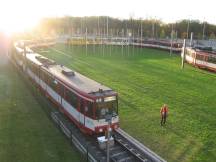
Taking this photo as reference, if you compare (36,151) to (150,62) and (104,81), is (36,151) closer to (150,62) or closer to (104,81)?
(104,81)

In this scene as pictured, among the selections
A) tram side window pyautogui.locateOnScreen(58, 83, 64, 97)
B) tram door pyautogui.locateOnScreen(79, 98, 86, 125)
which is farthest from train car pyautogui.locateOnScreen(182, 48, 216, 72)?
tram door pyautogui.locateOnScreen(79, 98, 86, 125)

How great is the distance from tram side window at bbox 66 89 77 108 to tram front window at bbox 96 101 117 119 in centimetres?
238

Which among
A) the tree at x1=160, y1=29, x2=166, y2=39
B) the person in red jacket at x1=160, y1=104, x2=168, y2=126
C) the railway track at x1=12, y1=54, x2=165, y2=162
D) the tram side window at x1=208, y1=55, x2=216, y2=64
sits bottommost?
the railway track at x1=12, y1=54, x2=165, y2=162

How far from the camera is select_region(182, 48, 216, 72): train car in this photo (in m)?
46.8

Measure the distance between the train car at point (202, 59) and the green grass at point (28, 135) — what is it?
2876cm

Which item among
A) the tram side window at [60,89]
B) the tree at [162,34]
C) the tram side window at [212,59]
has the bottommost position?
the tram side window at [60,89]

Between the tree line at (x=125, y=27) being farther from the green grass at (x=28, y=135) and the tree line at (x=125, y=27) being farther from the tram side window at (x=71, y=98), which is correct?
Answer: the tram side window at (x=71, y=98)

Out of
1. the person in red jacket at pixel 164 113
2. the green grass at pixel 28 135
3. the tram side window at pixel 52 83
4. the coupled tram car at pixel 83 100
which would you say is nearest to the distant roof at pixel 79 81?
the coupled tram car at pixel 83 100

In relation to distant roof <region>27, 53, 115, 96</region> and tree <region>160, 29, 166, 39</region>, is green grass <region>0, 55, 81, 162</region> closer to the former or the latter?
distant roof <region>27, 53, 115, 96</region>

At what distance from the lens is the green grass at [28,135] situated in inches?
690

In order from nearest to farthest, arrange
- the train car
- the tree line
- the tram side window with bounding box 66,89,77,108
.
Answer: the tram side window with bounding box 66,89,77,108, the train car, the tree line

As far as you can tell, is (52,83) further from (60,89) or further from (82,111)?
(82,111)

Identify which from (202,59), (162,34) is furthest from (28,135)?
(162,34)

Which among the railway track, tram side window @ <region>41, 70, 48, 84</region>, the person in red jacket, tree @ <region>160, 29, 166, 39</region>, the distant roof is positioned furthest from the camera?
tree @ <region>160, 29, 166, 39</region>
